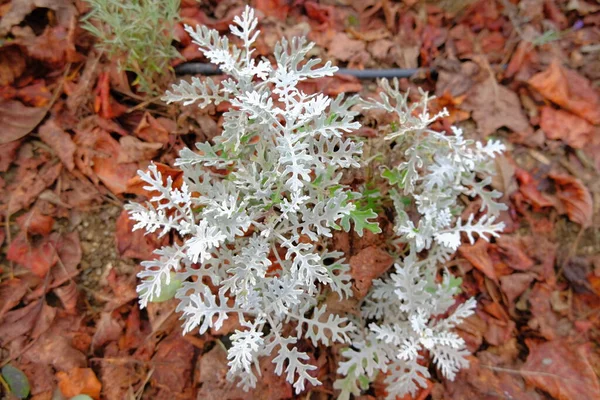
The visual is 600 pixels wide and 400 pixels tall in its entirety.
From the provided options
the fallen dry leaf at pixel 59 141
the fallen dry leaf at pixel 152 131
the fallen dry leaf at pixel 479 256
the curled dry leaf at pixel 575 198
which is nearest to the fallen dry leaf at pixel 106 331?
the fallen dry leaf at pixel 59 141

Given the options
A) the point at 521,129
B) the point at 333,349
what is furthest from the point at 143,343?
the point at 521,129

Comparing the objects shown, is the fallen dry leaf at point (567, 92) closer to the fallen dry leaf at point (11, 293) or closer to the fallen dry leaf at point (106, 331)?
the fallen dry leaf at point (106, 331)

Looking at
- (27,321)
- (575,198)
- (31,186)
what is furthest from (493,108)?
(27,321)

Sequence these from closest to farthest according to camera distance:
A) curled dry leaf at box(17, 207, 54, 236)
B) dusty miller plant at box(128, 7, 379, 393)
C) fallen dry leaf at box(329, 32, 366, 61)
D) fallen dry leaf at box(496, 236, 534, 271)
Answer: dusty miller plant at box(128, 7, 379, 393), curled dry leaf at box(17, 207, 54, 236), fallen dry leaf at box(496, 236, 534, 271), fallen dry leaf at box(329, 32, 366, 61)

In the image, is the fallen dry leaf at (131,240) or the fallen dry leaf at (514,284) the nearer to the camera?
the fallen dry leaf at (131,240)

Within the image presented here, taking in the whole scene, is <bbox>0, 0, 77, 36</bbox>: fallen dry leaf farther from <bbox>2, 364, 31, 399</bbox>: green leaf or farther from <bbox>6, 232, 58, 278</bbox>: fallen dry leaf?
<bbox>2, 364, 31, 399</bbox>: green leaf

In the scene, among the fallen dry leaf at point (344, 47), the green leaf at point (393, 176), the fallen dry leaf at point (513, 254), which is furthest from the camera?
the fallen dry leaf at point (344, 47)

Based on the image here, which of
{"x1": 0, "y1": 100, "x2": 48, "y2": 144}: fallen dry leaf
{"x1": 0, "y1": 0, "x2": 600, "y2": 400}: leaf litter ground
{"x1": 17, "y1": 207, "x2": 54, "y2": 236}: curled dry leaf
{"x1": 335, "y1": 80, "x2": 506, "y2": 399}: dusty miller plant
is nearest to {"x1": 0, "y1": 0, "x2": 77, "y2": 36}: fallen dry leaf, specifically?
{"x1": 0, "y1": 0, "x2": 600, "y2": 400}: leaf litter ground

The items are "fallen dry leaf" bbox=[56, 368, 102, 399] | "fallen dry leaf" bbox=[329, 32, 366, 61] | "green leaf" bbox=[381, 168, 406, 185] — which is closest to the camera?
"green leaf" bbox=[381, 168, 406, 185]
